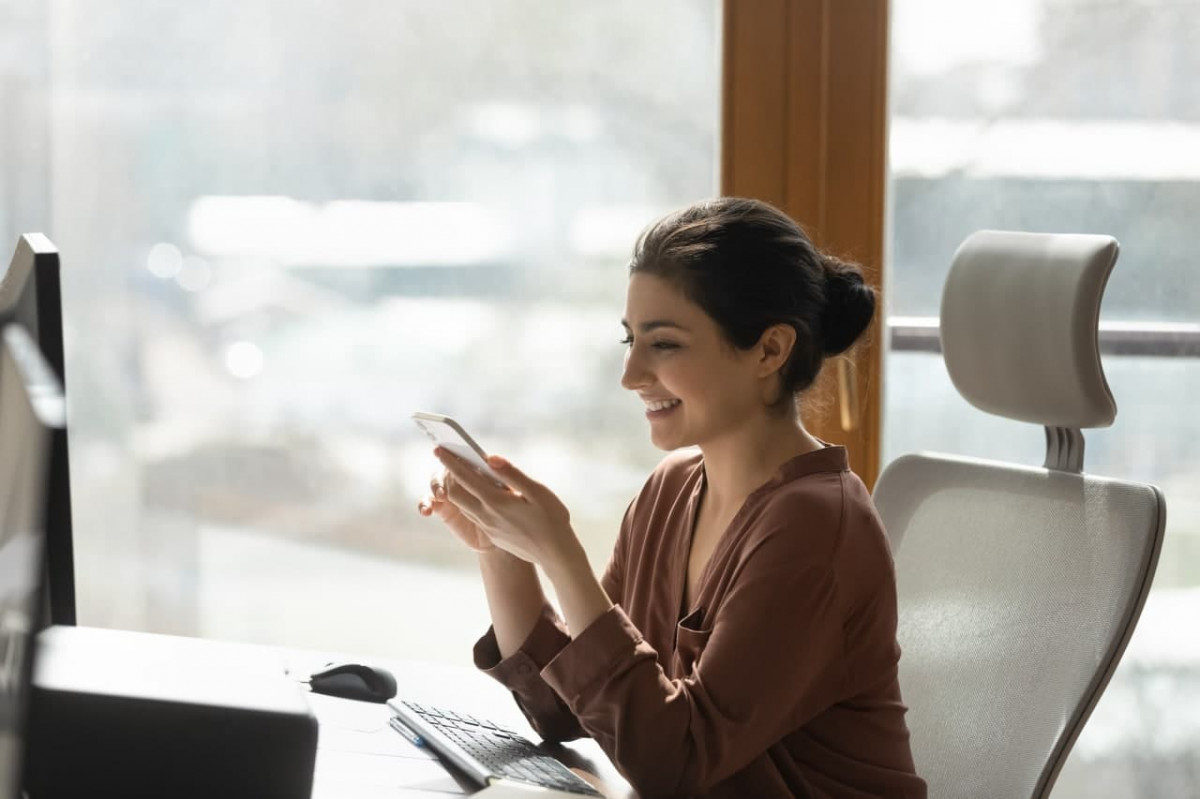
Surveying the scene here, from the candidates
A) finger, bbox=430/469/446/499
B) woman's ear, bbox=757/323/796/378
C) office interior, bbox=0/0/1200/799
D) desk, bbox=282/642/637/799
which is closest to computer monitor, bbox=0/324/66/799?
desk, bbox=282/642/637/799

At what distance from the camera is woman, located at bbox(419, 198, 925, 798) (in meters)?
1.26

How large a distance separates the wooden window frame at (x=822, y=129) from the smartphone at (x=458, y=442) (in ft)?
3.46

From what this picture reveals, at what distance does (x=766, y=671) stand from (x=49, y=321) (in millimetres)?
Result: 690

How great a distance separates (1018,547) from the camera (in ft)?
5.21

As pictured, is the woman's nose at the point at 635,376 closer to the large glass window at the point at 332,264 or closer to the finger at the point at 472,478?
the finger at the point at 472,478

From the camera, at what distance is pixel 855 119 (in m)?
2.32

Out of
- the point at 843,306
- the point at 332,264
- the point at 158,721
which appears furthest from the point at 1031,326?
the point at 332,264

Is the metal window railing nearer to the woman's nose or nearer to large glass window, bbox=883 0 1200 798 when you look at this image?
large glass window, bbox=883 0 1200 798

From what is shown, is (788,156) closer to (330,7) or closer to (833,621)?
(330,7)

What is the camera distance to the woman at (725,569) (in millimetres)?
1258

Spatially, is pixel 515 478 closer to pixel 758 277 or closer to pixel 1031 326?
pixel 758 277

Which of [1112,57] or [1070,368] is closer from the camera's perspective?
[1070,368]

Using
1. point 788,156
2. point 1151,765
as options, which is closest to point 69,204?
point 788,156

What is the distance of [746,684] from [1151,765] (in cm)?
142
